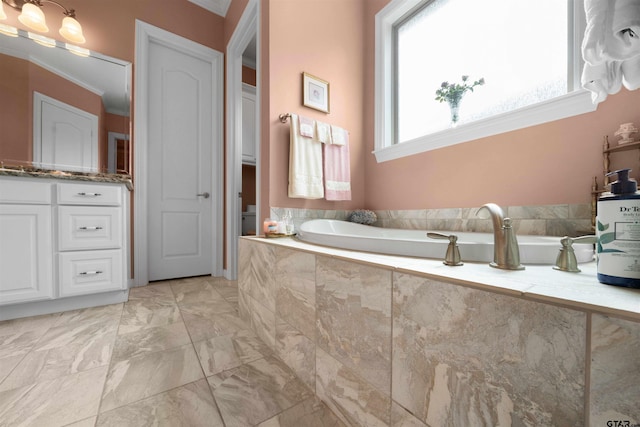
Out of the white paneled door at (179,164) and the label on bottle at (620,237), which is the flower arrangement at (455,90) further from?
the white paneled door at (179,164)

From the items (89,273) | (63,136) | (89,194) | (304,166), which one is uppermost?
(63,136)

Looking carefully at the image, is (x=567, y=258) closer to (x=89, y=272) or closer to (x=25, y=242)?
(x=89, y=272)

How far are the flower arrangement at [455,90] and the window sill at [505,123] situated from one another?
0.83 ft

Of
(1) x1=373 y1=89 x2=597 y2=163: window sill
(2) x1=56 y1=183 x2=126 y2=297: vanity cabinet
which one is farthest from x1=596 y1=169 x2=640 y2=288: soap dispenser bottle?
(2) x1=56 y1=183 x2=126 y2=297: vanity cabinet

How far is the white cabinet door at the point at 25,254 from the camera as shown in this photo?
1.44m

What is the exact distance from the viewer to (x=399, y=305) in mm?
611

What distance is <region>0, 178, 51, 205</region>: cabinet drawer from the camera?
1451 millimetres

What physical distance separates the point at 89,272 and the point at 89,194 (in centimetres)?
53

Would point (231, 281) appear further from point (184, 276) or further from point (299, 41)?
point (299, 41)

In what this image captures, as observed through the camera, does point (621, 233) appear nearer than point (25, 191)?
Yes

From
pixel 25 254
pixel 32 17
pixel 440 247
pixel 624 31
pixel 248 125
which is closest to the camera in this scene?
pixel 624 31

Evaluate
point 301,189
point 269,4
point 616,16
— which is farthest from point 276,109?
point 616,16

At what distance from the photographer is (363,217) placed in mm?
2027

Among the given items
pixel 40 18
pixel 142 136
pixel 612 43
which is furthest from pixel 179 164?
pixel 612 43
